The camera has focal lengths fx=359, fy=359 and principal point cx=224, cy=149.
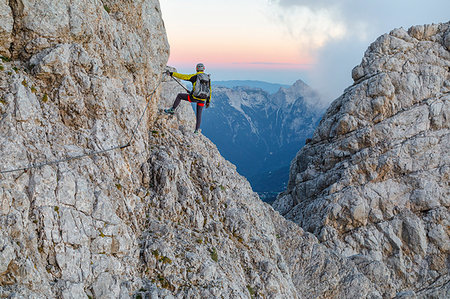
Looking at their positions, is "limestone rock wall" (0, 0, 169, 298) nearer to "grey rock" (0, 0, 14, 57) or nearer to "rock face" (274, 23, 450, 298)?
"grey rock" (0, 0, 14, 57)

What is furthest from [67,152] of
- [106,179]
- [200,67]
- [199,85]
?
[200,67]

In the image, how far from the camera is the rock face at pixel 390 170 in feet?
152

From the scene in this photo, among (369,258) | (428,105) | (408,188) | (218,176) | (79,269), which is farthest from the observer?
(428,105)

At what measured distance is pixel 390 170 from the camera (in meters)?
50.4

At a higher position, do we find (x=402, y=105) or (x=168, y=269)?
(x=402, y=105)

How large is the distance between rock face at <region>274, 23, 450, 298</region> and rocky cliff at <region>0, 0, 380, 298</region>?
24285 mm

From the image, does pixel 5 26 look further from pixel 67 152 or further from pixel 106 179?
pixel 106 179

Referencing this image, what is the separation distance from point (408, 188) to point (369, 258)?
12540 mm

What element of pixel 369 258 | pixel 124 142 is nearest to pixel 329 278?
pixel 369 258

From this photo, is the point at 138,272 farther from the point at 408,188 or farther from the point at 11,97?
the point at 408,188

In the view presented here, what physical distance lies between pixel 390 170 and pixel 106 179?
143 feet

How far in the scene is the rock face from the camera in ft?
152

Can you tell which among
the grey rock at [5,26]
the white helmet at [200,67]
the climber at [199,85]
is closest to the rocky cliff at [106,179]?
the grey rock at [5,26]

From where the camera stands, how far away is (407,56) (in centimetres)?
5634
